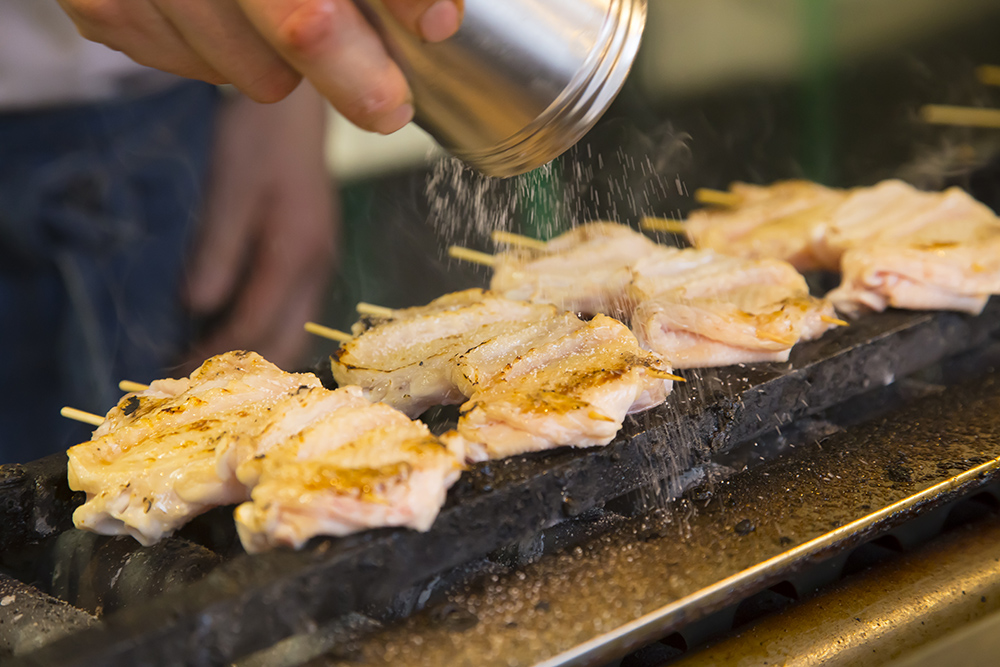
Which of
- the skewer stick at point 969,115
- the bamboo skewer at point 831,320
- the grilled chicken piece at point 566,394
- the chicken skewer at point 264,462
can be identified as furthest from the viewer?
the skewer stick at point 969,115

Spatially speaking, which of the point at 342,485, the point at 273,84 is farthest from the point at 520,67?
the point at 342,485

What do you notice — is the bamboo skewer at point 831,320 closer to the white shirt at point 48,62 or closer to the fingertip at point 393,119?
the fingertip at point 393,119

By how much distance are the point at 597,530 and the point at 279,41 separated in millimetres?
1400

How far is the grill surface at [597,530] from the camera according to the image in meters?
1.65

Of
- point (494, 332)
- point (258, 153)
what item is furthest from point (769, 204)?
point (258, 153)

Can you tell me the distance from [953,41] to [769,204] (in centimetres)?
300

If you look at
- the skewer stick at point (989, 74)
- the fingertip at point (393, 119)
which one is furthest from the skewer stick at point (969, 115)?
the fingertip at point (393, 119)

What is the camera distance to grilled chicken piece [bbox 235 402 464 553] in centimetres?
174

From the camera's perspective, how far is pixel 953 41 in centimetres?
579

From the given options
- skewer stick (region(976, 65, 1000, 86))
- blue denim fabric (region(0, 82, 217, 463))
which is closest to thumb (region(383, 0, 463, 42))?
blue denim fabric (region(0, 82, 217, 463))

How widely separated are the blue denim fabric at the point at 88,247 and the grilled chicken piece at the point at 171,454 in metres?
1.97

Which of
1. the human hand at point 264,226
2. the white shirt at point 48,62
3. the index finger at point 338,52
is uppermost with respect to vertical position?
the index finger at point 338,52

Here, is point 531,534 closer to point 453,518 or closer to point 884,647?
point 453,518

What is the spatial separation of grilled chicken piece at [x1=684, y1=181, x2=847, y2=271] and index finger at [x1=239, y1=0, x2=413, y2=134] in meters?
1.76
